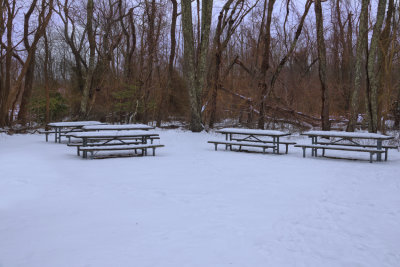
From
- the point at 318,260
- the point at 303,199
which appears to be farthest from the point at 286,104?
the point at 318,260

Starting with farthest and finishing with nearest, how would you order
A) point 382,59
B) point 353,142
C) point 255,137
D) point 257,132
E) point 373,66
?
point 382,59 → point 373,66 → point 255,137 → point 257,132 → point 353,142

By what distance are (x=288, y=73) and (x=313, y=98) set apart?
14.5 feet

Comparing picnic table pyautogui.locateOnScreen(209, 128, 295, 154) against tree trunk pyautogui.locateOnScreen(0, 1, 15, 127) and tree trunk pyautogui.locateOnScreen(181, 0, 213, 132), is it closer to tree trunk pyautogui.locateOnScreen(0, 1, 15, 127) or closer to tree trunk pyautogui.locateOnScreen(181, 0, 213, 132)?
tree trunk pyautogui.locateOnScreen(181, 0, 213, 132)

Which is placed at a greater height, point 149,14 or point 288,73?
point 149,14

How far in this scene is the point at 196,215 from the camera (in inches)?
172

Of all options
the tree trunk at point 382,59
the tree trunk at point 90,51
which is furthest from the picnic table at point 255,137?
the tree trunk at point 90,51

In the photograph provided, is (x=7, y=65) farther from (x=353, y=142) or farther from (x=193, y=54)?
(x=353, y=142)

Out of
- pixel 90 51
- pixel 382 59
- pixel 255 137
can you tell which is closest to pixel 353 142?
pixel 255 137

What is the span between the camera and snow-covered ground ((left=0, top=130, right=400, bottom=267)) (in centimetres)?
321

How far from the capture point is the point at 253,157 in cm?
970

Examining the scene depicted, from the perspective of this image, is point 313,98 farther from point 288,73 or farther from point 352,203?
point 352,203

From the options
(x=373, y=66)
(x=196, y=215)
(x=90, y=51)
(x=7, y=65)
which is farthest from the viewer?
(x=90, y=51)

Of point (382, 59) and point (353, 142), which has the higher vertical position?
point (382, 59)

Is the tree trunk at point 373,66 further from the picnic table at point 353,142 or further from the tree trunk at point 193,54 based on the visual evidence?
the tree trunk at point 193,54
